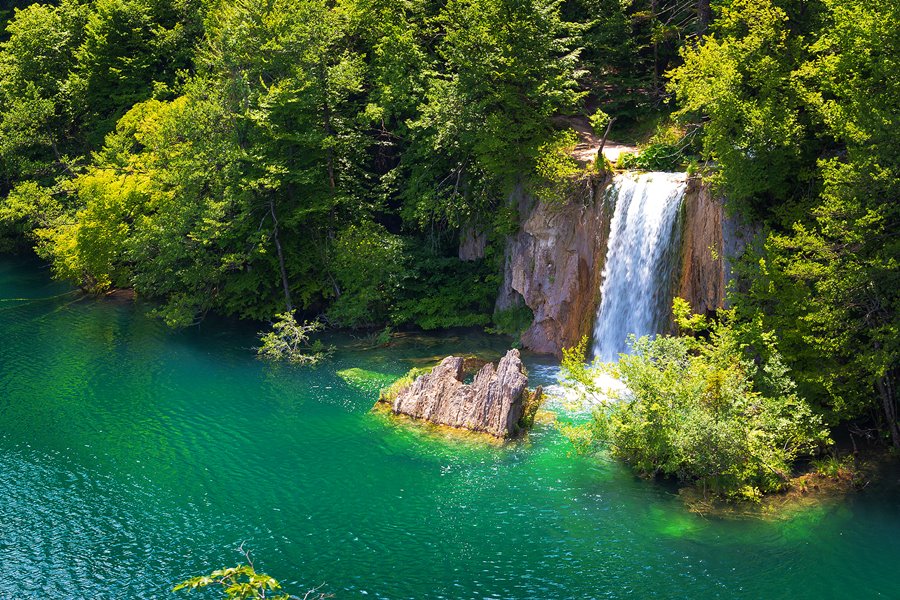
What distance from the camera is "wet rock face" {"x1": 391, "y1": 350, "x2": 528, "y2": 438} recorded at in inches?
900

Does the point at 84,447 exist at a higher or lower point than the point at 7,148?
lower

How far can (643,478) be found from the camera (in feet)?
66.3

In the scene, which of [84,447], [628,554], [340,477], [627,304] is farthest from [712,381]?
[84,447]

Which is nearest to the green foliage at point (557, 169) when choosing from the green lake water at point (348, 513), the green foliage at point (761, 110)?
the green lake water at point (348, 513)

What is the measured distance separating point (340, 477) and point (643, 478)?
7.62m

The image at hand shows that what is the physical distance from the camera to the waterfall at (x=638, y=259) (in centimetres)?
2548

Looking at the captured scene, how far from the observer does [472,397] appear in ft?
77.7

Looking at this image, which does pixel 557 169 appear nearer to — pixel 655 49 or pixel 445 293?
pixel 445 293

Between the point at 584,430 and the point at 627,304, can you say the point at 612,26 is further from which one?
the point at 584,430

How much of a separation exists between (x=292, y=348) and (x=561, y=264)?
35.3 ft

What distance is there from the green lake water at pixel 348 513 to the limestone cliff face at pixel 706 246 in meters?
5.86

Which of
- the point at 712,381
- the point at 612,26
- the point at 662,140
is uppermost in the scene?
the point at 612,26

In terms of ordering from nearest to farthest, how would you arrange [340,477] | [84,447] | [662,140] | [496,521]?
[496,521]
[340,477]
[84,447]
[662,140]

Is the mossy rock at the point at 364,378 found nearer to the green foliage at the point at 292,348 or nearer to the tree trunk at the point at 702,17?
the green foliage at the point at 292,348
